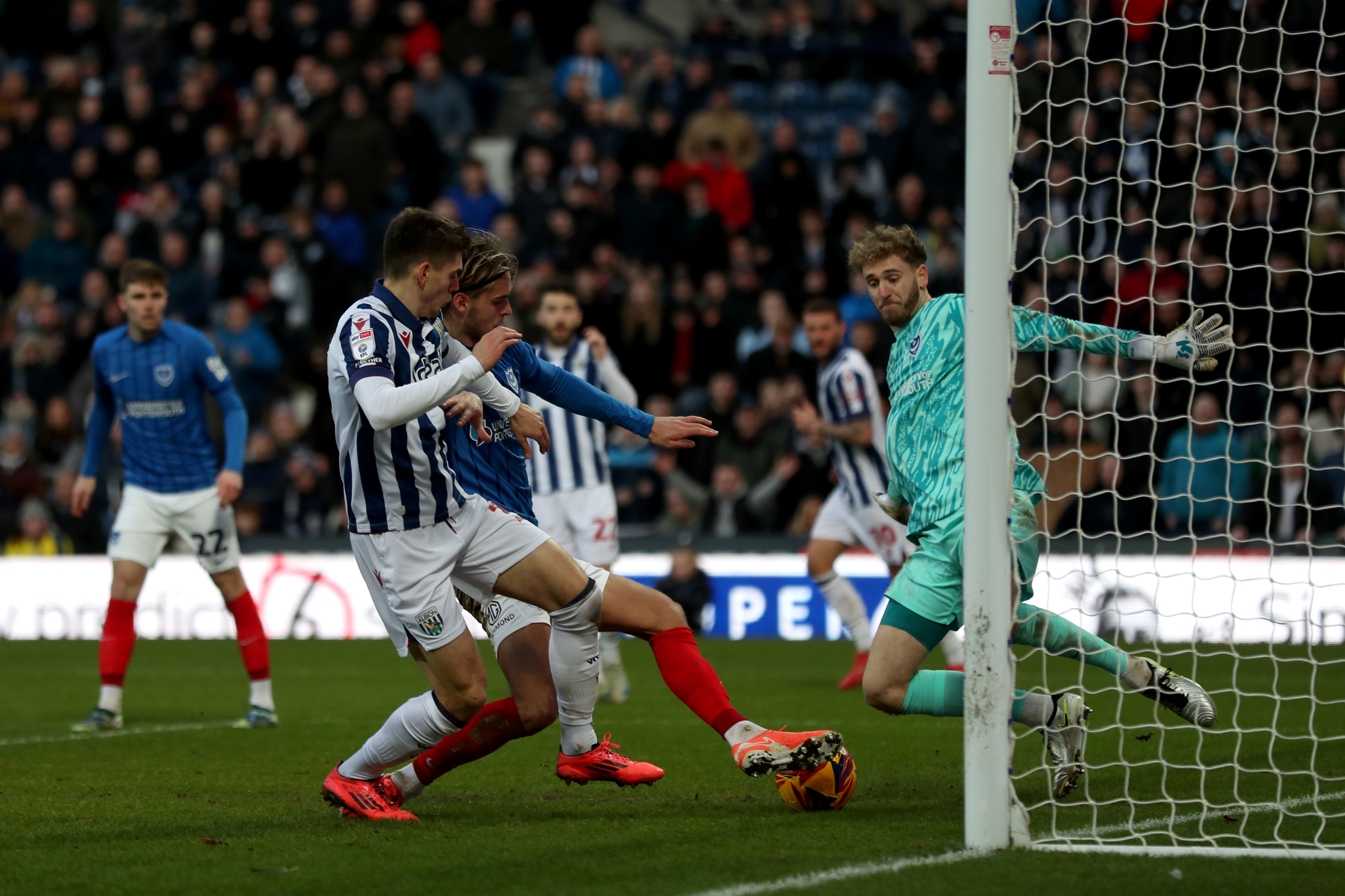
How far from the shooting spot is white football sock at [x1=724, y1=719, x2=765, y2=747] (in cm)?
525

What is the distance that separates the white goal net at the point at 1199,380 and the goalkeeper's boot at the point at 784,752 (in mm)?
1861

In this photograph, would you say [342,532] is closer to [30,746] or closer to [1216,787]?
[30,746]

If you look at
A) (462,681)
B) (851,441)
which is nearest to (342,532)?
(851,441)

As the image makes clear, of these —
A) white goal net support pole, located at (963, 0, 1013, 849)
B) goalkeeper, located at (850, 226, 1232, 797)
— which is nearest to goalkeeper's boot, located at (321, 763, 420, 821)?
goalkeeper, located at (850, 226, 1232, 797)

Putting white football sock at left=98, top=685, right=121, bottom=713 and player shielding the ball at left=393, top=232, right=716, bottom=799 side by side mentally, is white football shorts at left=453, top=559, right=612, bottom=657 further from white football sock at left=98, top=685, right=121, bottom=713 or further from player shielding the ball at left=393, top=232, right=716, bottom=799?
white football sock at left=98, top=685, right=121, bottom=713

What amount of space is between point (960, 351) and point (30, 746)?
187 inches

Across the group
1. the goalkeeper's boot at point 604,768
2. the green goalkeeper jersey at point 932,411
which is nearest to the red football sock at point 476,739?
the goalkeeper's boot at point 604,768

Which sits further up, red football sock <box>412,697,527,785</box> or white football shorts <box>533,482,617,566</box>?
white football shorts <box>533,482,617,566</box>

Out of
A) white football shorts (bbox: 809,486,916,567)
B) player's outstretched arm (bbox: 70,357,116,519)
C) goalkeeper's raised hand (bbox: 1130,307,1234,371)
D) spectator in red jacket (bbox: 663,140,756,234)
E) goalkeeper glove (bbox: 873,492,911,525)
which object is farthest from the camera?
spectator in red jacket (bbox: 663,140,756,234)

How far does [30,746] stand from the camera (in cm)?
752

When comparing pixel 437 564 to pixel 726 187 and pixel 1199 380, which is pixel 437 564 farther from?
pixel 726 187

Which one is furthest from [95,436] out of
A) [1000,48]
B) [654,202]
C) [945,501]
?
[654,202]

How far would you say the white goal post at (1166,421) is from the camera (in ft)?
15.2

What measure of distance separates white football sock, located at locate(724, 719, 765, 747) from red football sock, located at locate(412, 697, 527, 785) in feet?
2.31
